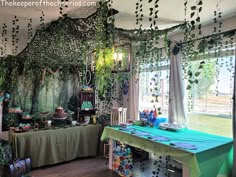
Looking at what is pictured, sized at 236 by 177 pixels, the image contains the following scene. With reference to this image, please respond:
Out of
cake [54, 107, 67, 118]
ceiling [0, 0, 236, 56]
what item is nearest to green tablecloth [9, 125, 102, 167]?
cake [54, 107, 67, 118]

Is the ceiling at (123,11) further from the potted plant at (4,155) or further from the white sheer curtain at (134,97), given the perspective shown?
the potted plant at (4,155)

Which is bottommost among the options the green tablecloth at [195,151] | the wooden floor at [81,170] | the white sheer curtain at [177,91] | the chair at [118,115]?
the wooden floor at [81,170]

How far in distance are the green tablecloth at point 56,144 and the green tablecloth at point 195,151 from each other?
122 centimetres

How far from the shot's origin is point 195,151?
2.22 m

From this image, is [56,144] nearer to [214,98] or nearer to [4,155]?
[4,155]

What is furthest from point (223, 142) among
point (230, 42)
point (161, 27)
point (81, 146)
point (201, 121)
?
point (81, 146)

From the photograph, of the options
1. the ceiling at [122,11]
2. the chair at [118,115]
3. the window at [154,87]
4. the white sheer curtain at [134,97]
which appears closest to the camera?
the ceiling at [122,11]

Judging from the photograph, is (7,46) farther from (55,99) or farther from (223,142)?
(223,142)

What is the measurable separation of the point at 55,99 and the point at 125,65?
2.00 meters

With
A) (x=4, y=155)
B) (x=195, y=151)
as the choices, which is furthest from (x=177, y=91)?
(x=4, y=155)

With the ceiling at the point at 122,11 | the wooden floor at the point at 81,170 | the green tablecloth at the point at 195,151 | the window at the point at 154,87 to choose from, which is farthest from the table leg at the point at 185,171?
the ceiling at the point at 122,11

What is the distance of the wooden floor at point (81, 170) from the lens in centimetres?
340

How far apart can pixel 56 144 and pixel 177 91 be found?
246cm

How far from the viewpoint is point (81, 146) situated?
4.14m
